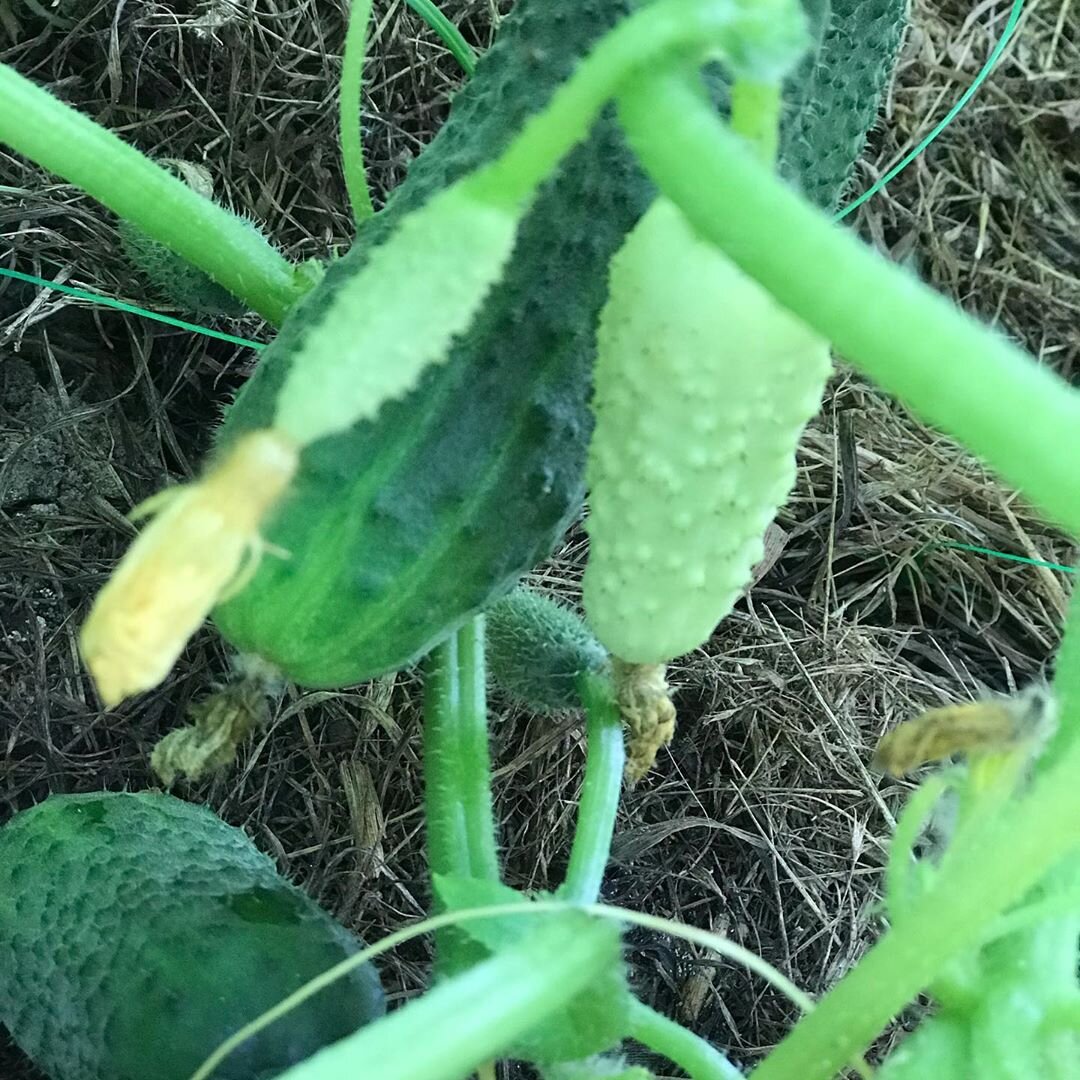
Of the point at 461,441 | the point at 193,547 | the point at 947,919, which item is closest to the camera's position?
the point at 193,547

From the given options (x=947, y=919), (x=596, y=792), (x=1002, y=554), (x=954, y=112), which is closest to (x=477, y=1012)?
(x=947, y=919)

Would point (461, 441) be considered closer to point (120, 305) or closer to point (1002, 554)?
point (120, 305)

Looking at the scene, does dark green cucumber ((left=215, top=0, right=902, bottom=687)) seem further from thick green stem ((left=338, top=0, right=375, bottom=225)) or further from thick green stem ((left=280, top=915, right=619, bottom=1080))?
thick green stem ((left=280, top=915, right=619, bottom=1080))

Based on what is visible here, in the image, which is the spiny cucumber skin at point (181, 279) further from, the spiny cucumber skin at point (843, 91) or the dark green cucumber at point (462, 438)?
the spiny cucumber skin at point (843, 91)

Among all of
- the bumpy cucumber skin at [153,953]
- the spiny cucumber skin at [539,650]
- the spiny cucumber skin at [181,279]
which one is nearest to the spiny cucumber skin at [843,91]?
the spiny cucumber skin at [539,650]

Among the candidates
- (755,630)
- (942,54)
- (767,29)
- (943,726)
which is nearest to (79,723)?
(755,630)


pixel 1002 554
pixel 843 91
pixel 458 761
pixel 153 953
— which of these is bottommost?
pixel 153 953

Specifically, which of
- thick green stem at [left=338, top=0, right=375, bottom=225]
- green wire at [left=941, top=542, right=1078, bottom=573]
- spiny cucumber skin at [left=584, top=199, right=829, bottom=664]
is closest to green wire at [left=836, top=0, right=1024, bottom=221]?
green wire at [left=941, top=542, right=1078, bottom=573]
